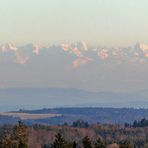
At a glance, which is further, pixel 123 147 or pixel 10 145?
pixel 123 147

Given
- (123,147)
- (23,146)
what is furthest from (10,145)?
(123,147)

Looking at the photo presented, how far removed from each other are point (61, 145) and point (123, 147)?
17.3 metres

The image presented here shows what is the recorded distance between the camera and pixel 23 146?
595 ft

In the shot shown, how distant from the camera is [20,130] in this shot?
18788 centimetres

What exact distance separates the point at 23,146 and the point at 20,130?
7.69 m

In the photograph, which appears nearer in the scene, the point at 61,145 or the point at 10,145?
the point at 10,145

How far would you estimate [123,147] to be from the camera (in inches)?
7554

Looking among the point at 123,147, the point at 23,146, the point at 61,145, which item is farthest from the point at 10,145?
the point at 123,147

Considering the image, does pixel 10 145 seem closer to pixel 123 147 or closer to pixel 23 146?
pixel 23 146

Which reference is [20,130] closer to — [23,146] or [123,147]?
[23,146]

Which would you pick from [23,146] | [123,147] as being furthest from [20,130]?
[123,147]

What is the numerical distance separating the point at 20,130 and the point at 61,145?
12.5m

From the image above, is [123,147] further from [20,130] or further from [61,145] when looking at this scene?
[20,130]

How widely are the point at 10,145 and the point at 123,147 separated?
1358 inches
